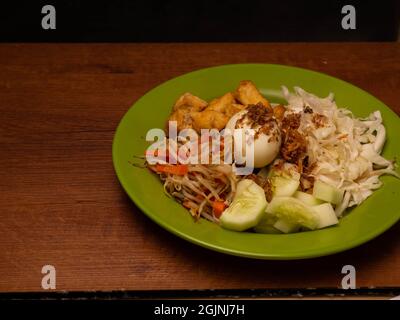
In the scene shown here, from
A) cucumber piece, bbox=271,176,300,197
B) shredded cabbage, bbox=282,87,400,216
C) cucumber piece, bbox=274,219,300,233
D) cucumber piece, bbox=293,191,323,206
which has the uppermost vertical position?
shredded cabbage, bbox=282,87,400,216

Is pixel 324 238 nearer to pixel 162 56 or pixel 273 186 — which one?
pixel 273 186

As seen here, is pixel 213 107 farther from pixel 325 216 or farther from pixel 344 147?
pixel 325 216

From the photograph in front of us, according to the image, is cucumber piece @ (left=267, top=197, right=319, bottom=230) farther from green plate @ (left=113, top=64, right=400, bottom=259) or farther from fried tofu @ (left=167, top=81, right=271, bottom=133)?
fried tofu @ (left=167, top=81, right=271, bottom=133)
